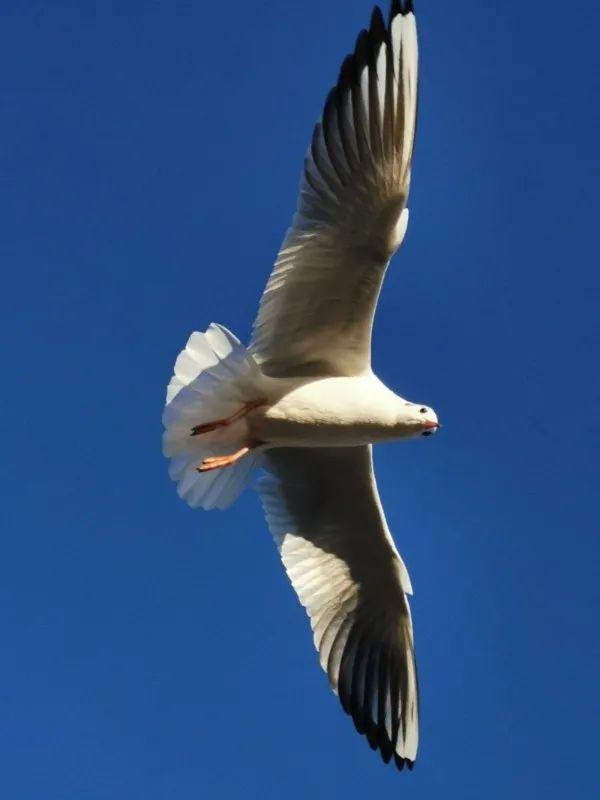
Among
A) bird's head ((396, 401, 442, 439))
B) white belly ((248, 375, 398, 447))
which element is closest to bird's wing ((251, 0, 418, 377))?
white belly ((248, 375, 398, 447))

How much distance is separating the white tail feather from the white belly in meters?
0.15

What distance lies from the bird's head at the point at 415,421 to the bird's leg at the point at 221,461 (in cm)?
86

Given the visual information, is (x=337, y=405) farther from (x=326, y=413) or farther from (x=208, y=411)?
(x=208, y=411)

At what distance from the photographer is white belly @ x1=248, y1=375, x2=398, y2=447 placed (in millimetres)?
7770

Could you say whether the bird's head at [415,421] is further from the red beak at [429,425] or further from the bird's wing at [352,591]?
the bird's wing at [352,591]

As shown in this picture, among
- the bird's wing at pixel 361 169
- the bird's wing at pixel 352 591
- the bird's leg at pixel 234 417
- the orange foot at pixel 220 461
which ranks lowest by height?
the bird's wing at pixel 352 591

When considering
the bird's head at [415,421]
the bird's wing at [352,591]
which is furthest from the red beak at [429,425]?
the bird's wing at [352,591]

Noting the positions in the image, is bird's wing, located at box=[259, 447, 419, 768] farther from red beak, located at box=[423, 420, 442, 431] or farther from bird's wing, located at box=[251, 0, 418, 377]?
bird's wing, located at box=[251, 0, 418, 377]

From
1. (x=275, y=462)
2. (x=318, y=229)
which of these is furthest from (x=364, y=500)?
(x=318, y=229)

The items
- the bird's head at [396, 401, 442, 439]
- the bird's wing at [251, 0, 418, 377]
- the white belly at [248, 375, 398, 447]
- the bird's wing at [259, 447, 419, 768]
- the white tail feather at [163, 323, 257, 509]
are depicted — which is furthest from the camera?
the bird's wing at [259, 447, 419, 768]

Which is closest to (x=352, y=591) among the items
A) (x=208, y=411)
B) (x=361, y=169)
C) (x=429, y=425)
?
(x=429, y=425)

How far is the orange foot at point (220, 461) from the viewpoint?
25.6 feet

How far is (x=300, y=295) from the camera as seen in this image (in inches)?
298

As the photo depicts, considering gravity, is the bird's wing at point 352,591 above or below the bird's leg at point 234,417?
below
